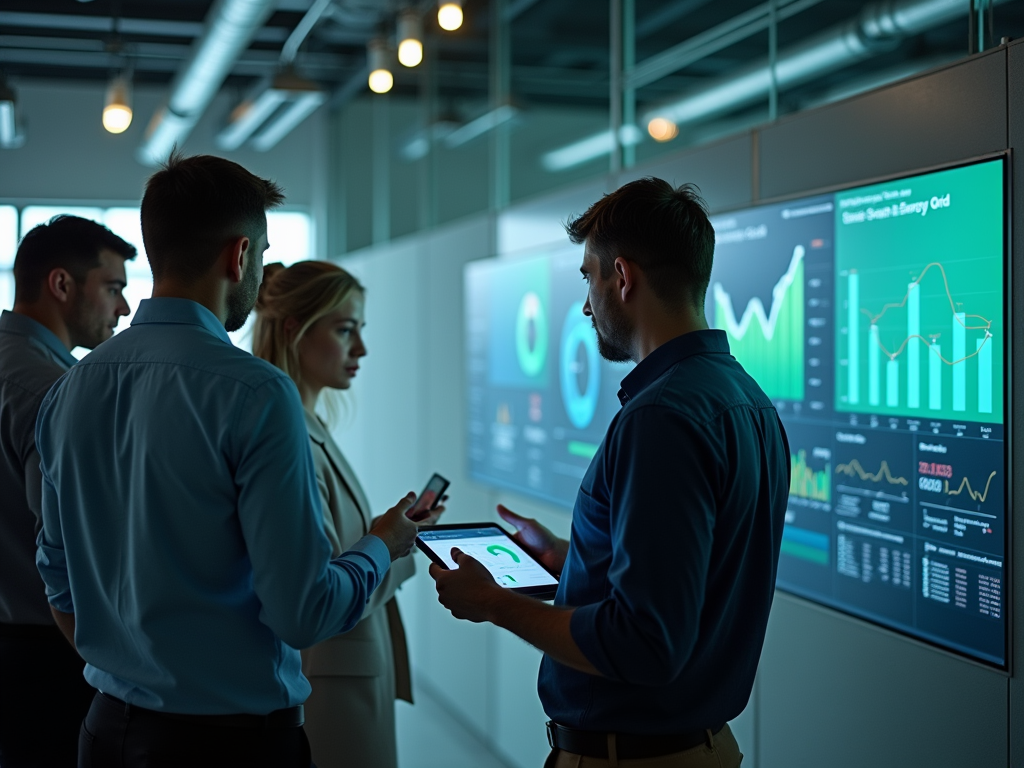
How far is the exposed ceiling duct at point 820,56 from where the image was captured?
237 cm

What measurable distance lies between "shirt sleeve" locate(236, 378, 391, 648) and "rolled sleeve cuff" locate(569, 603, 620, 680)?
16.4 inches

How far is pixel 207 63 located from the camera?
5.77 meters

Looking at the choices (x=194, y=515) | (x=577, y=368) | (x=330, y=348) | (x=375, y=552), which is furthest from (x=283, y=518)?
(x=577, y=368)

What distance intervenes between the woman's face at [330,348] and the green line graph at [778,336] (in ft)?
3.31

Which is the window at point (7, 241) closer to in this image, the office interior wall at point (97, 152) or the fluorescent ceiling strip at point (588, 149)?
the office interior wall at point (97, 152)

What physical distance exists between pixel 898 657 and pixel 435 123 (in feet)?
14.3

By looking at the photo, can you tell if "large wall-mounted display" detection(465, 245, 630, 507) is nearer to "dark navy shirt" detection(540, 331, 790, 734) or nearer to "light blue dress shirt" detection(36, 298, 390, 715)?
"dark navy shirt" detection(540, 331, 790, 734)

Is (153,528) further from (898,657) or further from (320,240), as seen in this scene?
(320,240)

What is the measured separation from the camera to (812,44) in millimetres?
2707

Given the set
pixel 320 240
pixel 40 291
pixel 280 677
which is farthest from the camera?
pixel 320 240

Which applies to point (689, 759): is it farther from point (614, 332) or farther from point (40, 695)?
point (40, 695)

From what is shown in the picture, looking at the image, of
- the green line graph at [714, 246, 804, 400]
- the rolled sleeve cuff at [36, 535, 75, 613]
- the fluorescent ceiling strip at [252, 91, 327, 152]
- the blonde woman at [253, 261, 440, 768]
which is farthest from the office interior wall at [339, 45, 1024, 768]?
the fluorescent ceiling strip at [252, 91, 327, 152]

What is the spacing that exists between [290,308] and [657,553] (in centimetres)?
144

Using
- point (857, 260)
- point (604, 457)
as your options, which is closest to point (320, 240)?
point (857, 260)
